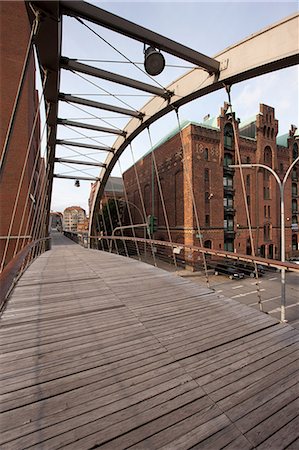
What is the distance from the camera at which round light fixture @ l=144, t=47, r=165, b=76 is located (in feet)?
13.4

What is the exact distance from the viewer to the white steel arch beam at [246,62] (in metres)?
3.72

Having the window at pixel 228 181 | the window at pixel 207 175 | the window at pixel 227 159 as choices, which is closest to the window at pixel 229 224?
the window at pixel 228 181

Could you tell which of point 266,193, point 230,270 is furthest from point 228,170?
point 230,270

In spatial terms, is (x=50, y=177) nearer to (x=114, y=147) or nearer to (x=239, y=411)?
(x=114, y=147)

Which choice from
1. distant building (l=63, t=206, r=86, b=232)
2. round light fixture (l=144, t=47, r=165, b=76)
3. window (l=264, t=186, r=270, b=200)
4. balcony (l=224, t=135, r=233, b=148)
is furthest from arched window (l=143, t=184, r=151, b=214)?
distant building (l=63, t=206, r=86, b=232)

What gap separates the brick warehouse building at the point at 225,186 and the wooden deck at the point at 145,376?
57.9 ft

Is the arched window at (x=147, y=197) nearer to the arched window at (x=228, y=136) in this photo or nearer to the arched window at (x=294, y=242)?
the arched window at (x=228, y=136)

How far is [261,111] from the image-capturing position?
2689 cm

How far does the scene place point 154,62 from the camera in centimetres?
417

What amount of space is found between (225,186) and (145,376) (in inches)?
964

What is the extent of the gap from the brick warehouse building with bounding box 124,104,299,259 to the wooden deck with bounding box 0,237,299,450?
17660 mm

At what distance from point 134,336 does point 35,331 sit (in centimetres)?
122

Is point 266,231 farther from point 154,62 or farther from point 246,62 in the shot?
point 154,62

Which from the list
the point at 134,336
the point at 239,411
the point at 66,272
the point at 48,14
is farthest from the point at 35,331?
the point at 48,14
